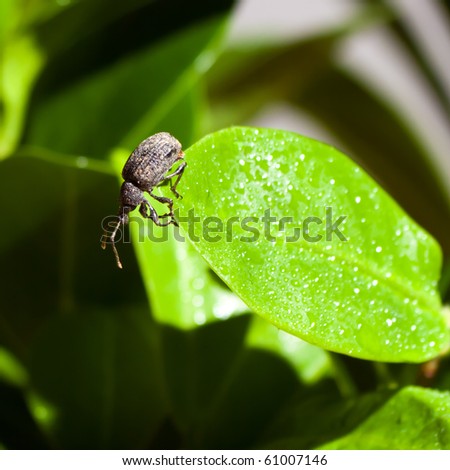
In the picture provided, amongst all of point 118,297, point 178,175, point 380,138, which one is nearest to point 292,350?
point 118,297

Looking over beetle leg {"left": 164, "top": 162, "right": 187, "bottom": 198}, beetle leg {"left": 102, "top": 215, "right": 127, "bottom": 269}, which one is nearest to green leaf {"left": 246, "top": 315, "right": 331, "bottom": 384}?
beetle leg {"left": 102, "top": 215, "right": 127, "bottom": 269}

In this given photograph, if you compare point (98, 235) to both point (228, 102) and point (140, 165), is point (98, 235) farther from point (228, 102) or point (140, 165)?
point (228, 102)

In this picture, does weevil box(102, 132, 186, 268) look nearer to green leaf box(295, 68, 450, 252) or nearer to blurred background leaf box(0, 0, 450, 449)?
blurred background leaf box(0, 0, 450, 449)

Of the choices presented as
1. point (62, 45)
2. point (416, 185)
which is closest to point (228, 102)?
point (416, 185)

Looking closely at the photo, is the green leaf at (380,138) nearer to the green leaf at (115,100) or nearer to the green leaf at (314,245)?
the green leaf at (115,100)

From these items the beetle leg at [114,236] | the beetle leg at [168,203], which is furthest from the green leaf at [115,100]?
the beetle leg at [168,203]

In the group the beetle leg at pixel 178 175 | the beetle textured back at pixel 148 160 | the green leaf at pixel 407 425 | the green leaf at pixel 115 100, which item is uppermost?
the green leaf at pixel 115 100
